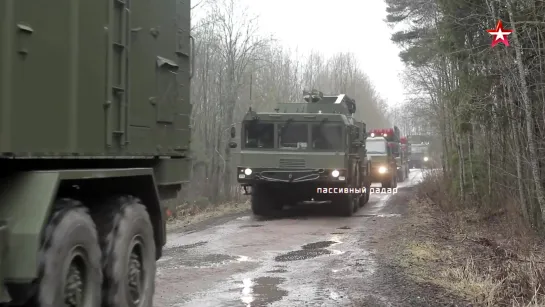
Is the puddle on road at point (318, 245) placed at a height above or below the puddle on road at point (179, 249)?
below

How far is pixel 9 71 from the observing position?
3.40 metres

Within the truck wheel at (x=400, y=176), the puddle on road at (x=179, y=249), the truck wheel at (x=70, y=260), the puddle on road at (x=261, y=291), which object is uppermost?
the truck wheel at (x=70, y=260)

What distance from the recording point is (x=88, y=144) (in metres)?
4.32

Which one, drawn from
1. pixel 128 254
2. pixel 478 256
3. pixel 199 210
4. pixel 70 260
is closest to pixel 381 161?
pixel 199 210

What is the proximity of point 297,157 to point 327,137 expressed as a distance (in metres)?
1.00

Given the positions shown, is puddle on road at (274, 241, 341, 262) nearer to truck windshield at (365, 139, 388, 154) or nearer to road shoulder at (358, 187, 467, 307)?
road shoulder at (358, 187, 467, 307)

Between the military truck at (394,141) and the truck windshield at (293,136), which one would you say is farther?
the military truck at (394,141)

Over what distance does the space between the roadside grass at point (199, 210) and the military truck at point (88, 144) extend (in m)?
8.69

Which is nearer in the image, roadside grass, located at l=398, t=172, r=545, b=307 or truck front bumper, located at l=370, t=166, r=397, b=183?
roadside grass, located at l=398, t=172, r=545, b=307

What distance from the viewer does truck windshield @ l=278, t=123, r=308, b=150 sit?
1603cm

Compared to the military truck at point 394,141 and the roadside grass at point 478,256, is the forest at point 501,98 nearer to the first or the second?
the roadside grass at point 478,256

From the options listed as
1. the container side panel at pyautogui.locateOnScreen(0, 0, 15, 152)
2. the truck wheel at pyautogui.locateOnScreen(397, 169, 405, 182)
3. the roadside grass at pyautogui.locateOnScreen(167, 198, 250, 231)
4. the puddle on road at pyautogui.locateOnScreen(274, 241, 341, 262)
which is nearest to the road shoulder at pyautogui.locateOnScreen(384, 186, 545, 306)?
the puddle on road at pyautogui.locateOnScreen(274, 241, 341, 262)

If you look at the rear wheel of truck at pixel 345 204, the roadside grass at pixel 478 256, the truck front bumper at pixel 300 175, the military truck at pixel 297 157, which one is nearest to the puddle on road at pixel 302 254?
the roadside grass at pixel 478 256

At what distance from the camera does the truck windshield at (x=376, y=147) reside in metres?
31.7
